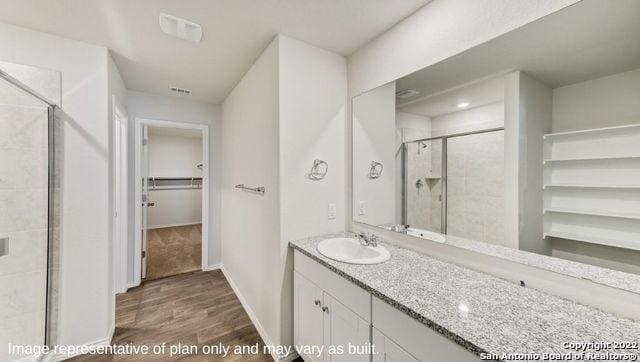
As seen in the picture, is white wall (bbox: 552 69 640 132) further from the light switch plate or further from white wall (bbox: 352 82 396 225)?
the light switch plate

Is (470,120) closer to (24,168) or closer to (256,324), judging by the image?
(256,324)

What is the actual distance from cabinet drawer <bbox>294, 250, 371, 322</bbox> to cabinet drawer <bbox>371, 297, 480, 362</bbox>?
2.3 inches

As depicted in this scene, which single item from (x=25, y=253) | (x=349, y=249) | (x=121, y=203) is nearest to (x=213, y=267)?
(x=121, y=203)

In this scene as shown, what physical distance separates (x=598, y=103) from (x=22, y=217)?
3170 mm

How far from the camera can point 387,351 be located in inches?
38.7

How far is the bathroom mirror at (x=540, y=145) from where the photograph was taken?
2.90 feet

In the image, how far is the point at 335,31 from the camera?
1667 millimetres

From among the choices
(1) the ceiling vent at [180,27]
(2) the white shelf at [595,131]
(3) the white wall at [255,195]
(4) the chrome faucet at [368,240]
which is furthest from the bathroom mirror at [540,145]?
(1) the ceiling vent at [180,27]

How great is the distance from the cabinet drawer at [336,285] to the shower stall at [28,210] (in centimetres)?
175

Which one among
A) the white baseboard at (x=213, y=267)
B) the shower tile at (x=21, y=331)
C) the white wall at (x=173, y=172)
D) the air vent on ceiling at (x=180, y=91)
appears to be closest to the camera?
the shower tile at (x=21, y=331)

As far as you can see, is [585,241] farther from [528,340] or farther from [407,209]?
[407,209]

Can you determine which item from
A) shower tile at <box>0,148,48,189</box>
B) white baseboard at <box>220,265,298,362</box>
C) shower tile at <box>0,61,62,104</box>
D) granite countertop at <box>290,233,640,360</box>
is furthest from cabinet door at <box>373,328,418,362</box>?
shower tile at <box>0,61,62,104</box>

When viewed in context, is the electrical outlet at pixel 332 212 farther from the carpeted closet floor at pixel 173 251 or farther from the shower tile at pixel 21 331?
the carpeted closet floor at pixel 173 251

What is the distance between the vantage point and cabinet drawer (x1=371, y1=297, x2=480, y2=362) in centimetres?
76
